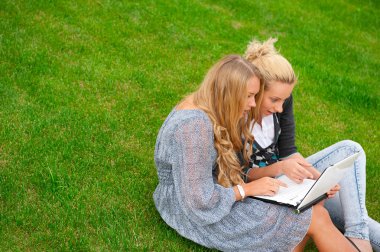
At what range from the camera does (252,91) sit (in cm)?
350

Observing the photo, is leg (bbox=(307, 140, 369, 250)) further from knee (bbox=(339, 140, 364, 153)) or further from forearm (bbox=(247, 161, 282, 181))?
forearm (bbox=(247, 161, 282, 181))

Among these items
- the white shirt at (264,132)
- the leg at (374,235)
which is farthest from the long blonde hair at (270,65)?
the leg at (374,235)

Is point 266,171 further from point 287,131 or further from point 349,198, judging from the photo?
point 349,198

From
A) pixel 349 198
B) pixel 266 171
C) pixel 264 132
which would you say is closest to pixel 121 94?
pixel 264 132

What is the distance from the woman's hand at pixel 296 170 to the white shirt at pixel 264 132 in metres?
0.33

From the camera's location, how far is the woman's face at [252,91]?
11.4 feet

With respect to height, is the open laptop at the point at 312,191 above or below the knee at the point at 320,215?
above

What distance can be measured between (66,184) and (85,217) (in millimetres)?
398

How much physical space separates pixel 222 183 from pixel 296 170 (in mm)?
501

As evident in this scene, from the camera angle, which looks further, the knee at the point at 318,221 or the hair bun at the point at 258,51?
the hair bun at the point at 258,51

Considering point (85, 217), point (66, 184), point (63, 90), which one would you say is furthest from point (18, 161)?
point (63, 90)

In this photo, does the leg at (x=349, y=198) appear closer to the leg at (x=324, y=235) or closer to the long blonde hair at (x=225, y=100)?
the leg at (x=324, y=235)

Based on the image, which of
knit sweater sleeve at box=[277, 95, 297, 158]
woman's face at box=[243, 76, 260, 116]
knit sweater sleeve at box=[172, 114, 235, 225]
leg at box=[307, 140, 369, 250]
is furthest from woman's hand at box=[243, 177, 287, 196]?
knit sweater sleeve at box=[277, 95, 297, 158]

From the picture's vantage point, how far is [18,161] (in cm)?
430
